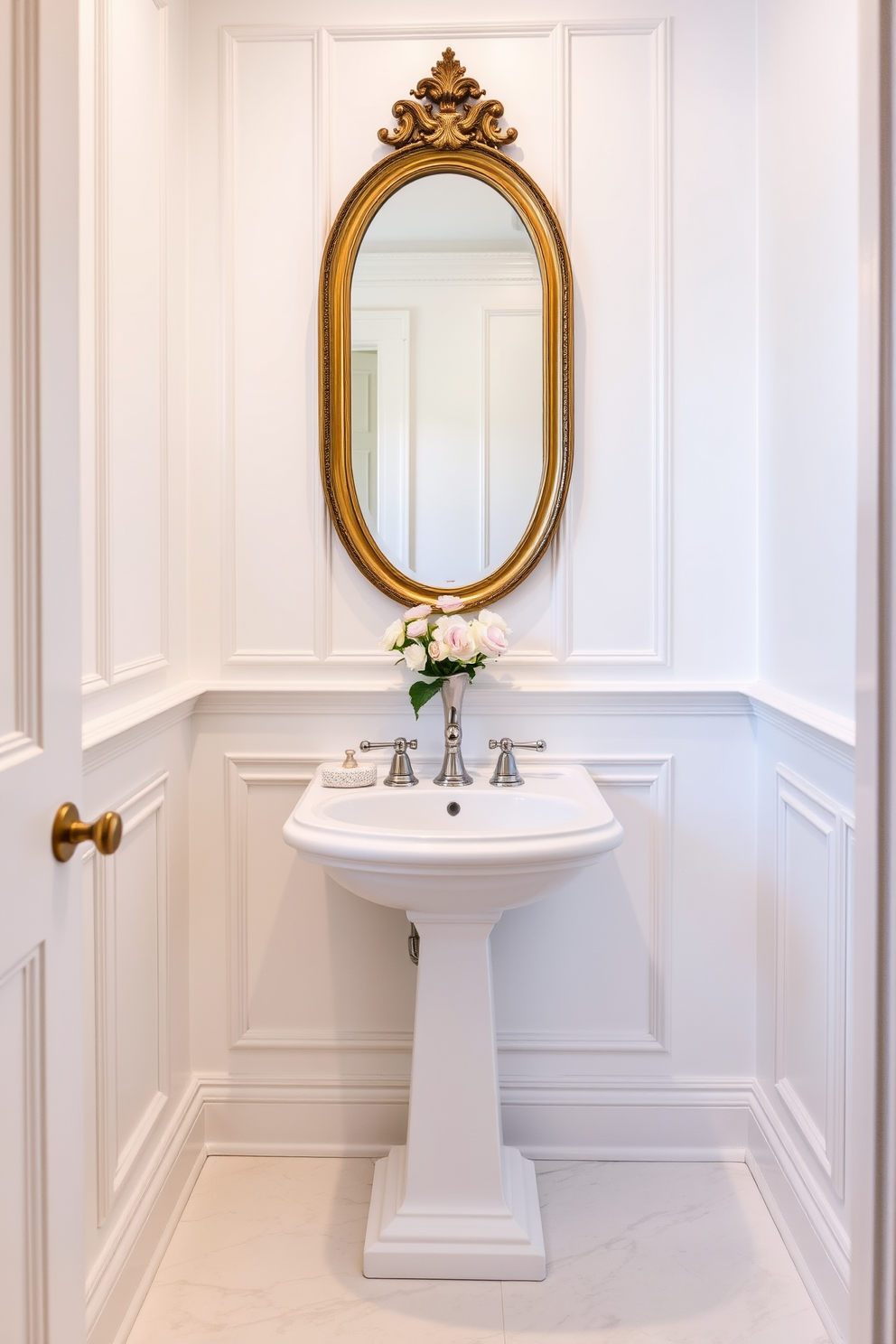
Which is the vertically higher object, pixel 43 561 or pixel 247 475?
pixel 247 475

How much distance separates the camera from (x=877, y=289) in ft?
2.57

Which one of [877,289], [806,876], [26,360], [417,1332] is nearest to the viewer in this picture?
[877,289]

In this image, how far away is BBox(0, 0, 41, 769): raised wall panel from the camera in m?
0.85

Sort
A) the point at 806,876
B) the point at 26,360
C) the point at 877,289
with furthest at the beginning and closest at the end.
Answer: the point at 806,876 < the point at 26,360 < the point at 877,289

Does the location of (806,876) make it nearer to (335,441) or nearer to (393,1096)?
(393,1096)

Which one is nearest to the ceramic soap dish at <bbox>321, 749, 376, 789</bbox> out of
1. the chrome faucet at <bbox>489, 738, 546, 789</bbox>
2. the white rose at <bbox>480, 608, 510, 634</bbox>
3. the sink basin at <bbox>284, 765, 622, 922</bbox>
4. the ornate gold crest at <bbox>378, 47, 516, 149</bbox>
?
the sink basin at <bbox>284, 765, 622, 922</bbox>

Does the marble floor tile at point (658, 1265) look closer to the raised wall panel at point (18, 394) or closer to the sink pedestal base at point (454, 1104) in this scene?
the sink pedestal base at point (454, 1104)

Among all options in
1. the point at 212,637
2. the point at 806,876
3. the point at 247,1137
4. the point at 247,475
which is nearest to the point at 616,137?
the point at 247,475

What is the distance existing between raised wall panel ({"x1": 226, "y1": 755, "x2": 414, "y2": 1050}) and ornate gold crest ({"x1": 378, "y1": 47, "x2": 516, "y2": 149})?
4.31ft

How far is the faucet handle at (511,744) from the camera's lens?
80.8 inches

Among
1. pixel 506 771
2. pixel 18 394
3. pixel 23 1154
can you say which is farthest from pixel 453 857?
pixel 18 394

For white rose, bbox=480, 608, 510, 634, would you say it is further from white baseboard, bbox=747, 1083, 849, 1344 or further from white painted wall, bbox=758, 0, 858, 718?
white baseboard, bbox=747, 1083, 849, 1344

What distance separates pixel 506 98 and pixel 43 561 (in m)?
1.68

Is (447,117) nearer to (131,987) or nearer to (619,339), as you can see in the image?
(619,339)
